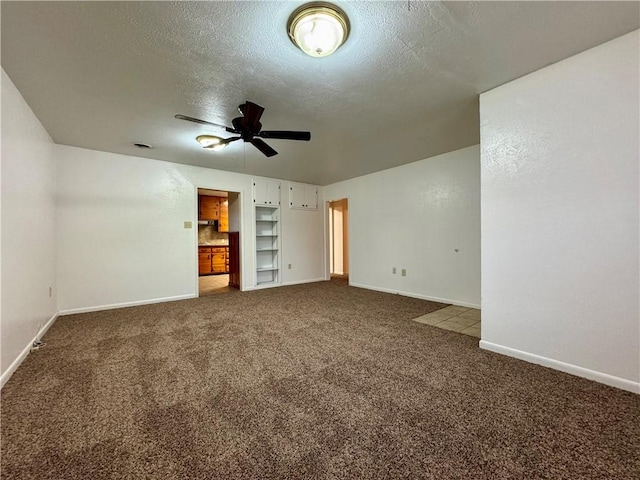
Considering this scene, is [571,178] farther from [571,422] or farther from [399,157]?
[399,157]

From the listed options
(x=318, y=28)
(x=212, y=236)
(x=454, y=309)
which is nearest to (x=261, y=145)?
(x=318, y=28)

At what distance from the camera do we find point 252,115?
219cm

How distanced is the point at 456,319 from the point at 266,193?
4050 mm

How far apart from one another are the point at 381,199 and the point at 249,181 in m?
2.63

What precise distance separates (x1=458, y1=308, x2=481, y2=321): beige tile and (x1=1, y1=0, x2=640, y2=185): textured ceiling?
2.31 m

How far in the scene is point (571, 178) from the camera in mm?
1860

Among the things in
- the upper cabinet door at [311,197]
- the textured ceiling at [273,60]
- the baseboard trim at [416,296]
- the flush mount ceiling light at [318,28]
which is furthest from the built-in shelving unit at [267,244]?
the flush mount ceiling light at [318,28]

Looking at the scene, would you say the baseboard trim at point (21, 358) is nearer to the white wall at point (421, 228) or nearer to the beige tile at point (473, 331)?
the beige tile at point (473, 331)

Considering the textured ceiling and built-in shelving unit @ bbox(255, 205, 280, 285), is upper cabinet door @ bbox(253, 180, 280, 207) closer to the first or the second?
built-in shelving unit @ bbox(255, 205, 280, 285)

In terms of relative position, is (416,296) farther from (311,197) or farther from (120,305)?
(120,305)

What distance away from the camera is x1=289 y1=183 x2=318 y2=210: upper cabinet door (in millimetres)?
5734

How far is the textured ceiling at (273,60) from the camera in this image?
1464 millimetres

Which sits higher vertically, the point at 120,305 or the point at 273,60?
the point at 273,60

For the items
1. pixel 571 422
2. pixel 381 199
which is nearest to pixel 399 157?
pixel 381 199
